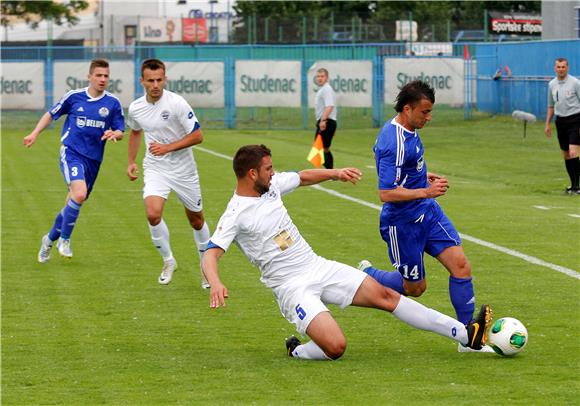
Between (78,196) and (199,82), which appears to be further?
(199,82)

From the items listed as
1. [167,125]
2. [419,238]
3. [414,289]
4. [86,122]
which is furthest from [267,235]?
[86,122]

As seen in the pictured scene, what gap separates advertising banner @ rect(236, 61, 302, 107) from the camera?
39375 millimetres

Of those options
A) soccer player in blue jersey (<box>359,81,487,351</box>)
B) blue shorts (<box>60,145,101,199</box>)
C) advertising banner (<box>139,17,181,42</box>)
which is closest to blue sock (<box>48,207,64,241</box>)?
blue shorts (<box>60,145,101,199</box>)

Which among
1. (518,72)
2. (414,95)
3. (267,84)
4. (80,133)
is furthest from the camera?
(518,72)

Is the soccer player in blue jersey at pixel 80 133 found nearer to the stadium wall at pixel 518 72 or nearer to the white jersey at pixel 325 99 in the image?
the white jersey at pixel 325 99

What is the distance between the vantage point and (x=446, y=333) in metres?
8.50

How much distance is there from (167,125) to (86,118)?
6.25 feet

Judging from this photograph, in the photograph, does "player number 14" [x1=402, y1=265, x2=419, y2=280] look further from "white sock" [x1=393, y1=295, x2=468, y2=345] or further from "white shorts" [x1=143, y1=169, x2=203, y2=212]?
"white shorts" [x1=143, y1=169, x2=203, y2=212]

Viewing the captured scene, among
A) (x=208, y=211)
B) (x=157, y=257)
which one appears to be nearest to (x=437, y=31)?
(x=208, y=211)

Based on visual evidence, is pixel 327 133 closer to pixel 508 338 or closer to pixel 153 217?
pixel 153 217

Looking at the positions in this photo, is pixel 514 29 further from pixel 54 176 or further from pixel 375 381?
pixel 375 381

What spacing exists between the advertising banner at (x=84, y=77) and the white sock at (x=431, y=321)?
32.0 m

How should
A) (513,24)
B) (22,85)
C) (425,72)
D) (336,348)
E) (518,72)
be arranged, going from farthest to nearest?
(513,24), (518,72), (22,85), (425,72), (336,348)

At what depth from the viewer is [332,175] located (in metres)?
8.63
